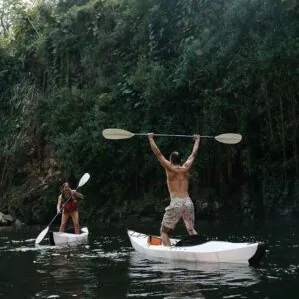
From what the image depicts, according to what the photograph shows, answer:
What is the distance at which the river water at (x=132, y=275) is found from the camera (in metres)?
6.07

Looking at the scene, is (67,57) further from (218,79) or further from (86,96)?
(218,79)

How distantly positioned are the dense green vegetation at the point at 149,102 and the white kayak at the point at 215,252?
854 cm

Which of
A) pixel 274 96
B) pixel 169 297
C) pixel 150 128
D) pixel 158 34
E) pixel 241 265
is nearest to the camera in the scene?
pixel 169 297

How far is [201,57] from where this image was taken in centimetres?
1755

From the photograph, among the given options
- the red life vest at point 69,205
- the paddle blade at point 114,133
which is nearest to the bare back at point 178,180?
the paddle blade at point 114,133

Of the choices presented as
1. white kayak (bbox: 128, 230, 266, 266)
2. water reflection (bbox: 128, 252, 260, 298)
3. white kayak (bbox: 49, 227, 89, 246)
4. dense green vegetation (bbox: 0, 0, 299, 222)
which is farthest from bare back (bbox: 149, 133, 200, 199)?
dense green vegetation (bbox: 0, 0, 299, 222)

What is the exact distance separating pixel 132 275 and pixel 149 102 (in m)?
11.7

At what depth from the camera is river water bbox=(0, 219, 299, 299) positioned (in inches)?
239

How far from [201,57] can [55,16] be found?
10685mm

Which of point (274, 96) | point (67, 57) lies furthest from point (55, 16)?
point (274, 96)

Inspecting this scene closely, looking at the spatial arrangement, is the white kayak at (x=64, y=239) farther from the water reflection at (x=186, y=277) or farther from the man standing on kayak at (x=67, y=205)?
the water reflection at (x=186, y=277)

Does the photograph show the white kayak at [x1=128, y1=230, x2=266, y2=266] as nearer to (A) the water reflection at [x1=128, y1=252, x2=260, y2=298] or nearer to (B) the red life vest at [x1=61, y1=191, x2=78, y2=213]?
(A) the water reflection at [x1=128, y1=252, x2=260, y2=298]

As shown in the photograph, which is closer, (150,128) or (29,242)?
(29,242)

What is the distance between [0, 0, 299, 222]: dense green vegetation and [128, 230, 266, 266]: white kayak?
8543 mm
